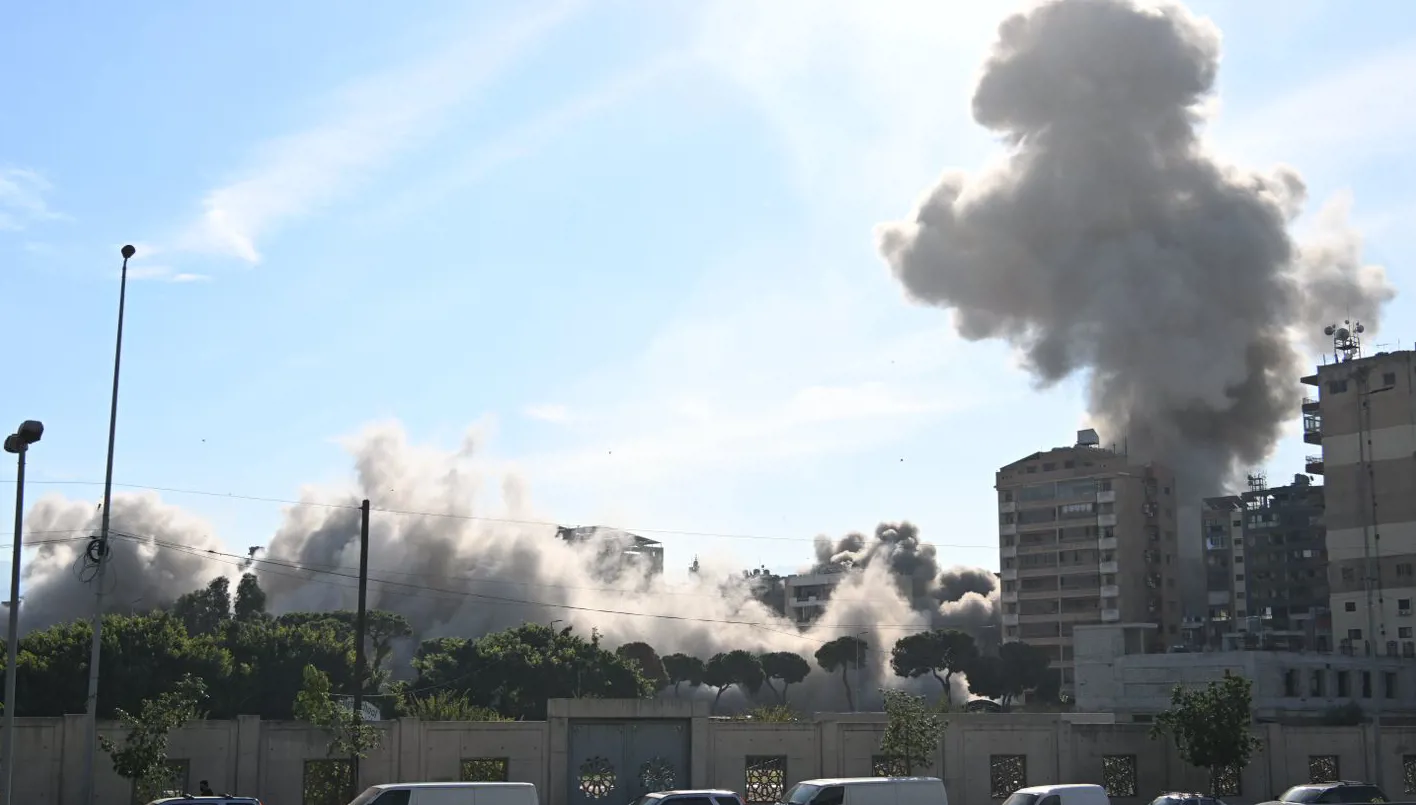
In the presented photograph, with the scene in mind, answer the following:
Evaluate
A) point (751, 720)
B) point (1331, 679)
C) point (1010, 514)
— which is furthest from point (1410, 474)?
point (751, 720)

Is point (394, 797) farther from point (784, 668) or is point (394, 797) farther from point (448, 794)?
point (784, 668)

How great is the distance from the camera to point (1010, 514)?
513 feet

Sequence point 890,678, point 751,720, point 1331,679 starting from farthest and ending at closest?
point 890,678 → point 1331,679 → point 751,720

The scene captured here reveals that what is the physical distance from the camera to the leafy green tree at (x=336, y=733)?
1692 inches

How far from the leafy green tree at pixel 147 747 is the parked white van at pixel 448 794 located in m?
6.78

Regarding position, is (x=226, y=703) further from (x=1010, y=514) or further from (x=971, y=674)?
(x=1010, y=514)

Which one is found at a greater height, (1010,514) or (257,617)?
(1010,514)

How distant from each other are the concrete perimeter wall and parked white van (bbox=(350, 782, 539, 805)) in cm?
776

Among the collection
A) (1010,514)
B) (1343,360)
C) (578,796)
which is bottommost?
(578,796)

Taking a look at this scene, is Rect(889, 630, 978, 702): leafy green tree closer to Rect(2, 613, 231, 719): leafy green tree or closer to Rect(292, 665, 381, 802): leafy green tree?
Rect(2, 613, 231, 719): leafy green tree

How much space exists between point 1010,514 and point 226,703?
8972 cm

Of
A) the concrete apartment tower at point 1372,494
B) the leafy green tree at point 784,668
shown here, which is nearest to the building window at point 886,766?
the concrete apartment tower at point 1372,494

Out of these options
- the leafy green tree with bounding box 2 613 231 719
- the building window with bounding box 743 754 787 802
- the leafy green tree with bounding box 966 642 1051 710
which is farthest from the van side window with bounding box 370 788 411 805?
the leafy green tree with bounding box 966 642 1051 710

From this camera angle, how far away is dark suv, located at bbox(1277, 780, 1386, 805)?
4582 cm
